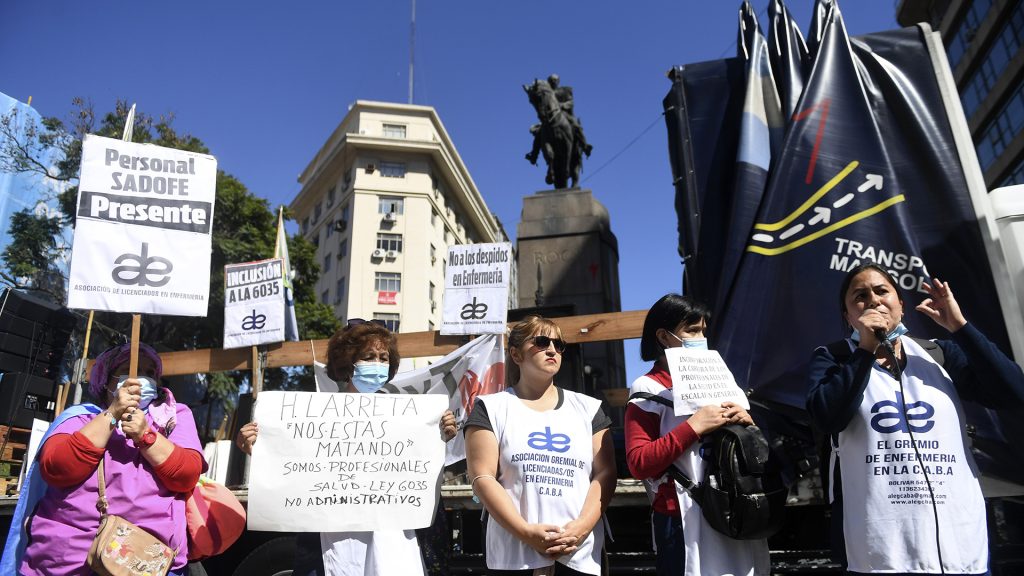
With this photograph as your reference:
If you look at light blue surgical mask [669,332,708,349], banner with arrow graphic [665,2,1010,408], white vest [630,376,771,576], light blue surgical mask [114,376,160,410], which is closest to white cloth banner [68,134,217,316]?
light blue surgical mask [114,376,160,410]

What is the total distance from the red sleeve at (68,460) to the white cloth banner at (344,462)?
0.60 m

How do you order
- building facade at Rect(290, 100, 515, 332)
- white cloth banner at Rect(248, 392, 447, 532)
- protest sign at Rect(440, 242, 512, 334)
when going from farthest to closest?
building facade at Rect(290, 100, 515, 332)
protest sign at Rect(440, 242, 512, 334)
white cloth banner at Rect(248, 392, 447, 532)

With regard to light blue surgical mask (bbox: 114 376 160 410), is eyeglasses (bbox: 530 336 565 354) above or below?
above

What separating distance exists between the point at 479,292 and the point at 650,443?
4416 mm

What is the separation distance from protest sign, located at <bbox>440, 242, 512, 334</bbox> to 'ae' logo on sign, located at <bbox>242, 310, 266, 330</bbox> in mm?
2292

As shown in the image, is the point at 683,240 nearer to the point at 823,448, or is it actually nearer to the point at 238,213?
the point at 823,448

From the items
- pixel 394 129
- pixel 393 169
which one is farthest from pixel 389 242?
pixel 394 129

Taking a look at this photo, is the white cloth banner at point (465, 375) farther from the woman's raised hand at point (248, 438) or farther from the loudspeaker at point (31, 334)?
the woman's raised hand at point (248, 438)

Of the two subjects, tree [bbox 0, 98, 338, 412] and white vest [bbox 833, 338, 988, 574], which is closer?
white vest [bbox 833, 338, 988, 574]

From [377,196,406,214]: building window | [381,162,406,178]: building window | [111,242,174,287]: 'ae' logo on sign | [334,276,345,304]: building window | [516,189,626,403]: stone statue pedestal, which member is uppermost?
[381,162,406,178]: building window

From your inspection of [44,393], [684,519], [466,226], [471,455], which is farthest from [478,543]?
[466,226]

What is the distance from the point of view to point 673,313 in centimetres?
282

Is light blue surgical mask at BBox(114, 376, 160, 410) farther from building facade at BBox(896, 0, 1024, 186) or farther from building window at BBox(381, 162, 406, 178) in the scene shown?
building window at BBox(381, 162, 406, 178)

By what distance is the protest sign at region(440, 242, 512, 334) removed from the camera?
6.76m
